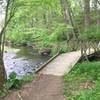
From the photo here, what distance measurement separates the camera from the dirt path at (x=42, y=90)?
388 inches

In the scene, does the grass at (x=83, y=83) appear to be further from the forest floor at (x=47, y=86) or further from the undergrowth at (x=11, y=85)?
the undergrowth at (x=11, y=85)

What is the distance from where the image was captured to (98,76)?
39.9ft

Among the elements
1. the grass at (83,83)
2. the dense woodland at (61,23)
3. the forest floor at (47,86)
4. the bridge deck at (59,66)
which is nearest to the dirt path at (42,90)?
the forest floor at (47,86)

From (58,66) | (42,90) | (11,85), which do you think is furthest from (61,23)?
(42,90)

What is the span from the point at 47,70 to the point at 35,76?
4.65 feet

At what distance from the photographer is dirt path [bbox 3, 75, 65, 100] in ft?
32.3

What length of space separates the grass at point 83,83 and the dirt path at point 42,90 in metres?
0.33

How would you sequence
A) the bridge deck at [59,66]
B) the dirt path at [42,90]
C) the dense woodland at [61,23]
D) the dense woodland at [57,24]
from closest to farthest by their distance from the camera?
the dirt path at [42,90]
the dense woodland at [57,24]
the bridge deck at [59,66]
the dense woodland at [61,23]

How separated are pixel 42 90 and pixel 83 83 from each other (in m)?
1.86

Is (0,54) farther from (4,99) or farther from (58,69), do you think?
(58,69)

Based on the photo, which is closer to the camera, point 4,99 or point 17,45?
point 4,99

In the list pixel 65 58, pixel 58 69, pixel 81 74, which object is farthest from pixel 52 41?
pixel 81 74

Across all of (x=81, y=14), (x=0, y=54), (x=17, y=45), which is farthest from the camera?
(x=17, y=45)

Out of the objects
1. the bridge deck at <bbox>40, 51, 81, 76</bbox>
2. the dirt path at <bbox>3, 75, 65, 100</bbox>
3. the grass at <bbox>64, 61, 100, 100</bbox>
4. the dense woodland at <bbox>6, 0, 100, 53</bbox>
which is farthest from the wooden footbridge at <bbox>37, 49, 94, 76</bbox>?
the dense woodland at <bbox>6, 0, 100, 53</bbox>
